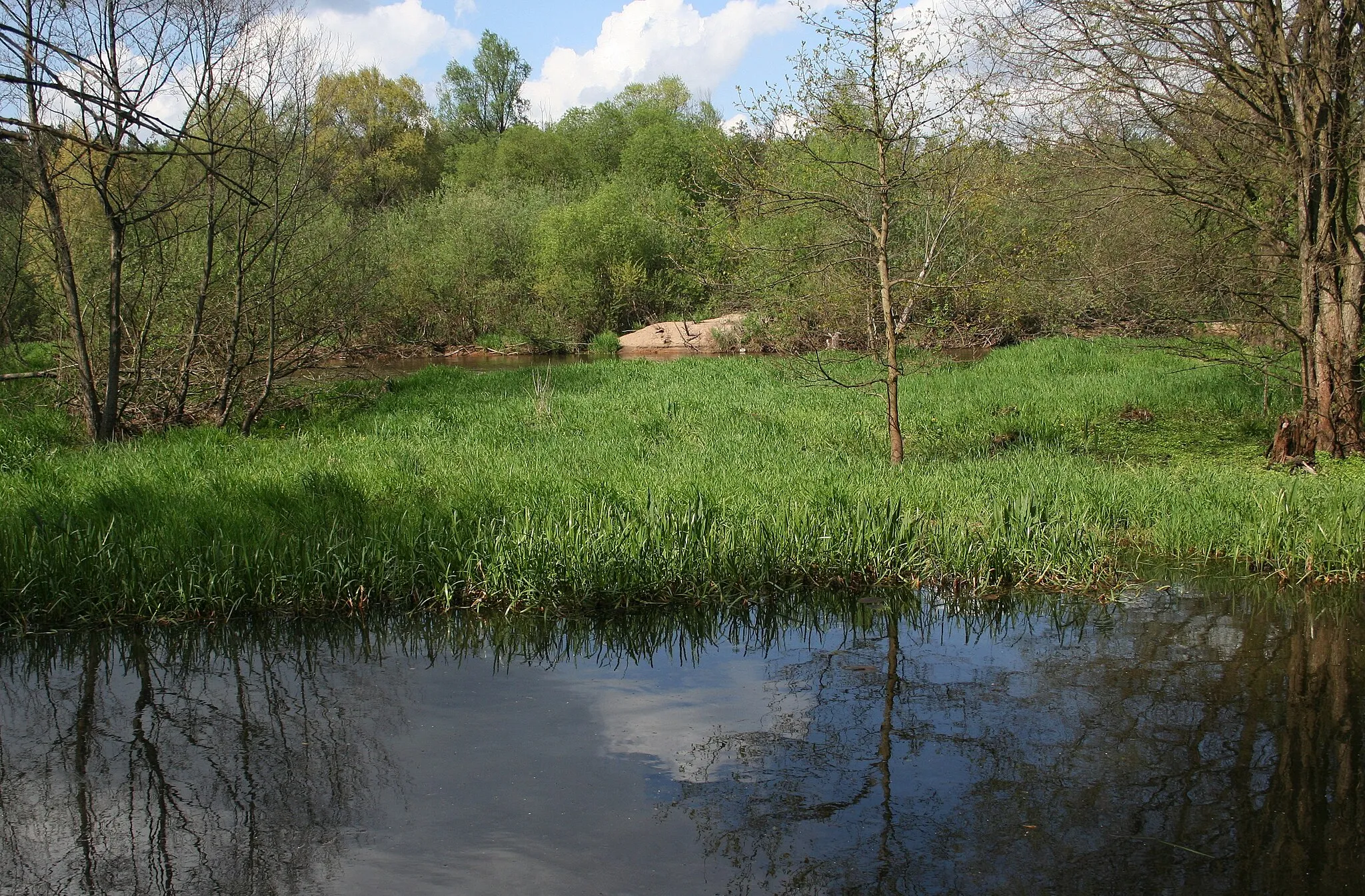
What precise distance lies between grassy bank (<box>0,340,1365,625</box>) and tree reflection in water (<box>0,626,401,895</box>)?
0.61 metres

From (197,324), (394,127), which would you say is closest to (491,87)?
(394,127)

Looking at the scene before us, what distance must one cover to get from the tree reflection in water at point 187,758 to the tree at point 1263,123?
30.8 feet

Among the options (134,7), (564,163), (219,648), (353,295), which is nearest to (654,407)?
(353,295)

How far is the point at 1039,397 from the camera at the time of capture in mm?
15875

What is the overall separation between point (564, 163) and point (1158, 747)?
5372 centimetres

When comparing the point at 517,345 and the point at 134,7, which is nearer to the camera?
the point at 134,7

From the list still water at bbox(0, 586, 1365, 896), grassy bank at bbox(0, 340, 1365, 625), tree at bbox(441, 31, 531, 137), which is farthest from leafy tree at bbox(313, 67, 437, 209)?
still water at bbox(0, 586, 1365, 896)

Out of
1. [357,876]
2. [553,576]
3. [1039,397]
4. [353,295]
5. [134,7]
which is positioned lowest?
[357,876]

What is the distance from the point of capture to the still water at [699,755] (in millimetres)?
4078

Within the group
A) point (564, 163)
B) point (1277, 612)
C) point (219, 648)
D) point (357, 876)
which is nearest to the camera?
point (357, 876)

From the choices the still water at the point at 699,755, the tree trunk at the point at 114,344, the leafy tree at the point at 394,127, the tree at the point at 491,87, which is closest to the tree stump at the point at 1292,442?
the still water at the point at 699,755

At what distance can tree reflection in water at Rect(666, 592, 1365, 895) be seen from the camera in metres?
4.04

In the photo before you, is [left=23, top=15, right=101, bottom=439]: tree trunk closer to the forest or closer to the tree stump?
the forest

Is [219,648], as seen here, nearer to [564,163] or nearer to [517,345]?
[517,345]
